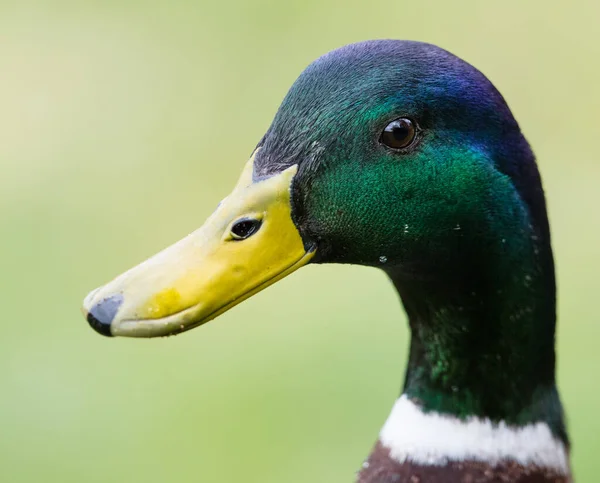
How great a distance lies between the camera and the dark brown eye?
0.86m

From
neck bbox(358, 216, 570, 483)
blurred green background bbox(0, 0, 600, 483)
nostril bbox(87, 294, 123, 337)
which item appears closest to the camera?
nostril bbox(87, 294, 123, 337)

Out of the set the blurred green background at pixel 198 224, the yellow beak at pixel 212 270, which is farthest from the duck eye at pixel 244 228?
the blurred green background at pixel 198 224

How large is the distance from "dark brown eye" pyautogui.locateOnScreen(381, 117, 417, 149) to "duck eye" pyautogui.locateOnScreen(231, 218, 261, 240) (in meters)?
0.14

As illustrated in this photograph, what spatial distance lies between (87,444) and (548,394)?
1.27 m

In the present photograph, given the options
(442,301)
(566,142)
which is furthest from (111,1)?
(442,301)

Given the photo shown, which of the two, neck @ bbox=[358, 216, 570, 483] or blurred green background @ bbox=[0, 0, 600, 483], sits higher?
blurred green background @ bbox=[0, 0, 600, 483]

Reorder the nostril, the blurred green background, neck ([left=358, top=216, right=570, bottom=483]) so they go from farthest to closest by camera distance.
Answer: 1. the blurred green background
2. neck ([left=358, top=216, right=570, bottom=483])
3. the nostril

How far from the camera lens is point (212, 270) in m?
0.85

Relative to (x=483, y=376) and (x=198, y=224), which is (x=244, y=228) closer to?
(x=483, y=376)

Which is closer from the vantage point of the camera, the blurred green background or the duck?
the duck

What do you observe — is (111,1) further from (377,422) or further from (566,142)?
(377,422)

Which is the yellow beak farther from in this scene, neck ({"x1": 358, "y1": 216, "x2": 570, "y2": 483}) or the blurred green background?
the blurred green background

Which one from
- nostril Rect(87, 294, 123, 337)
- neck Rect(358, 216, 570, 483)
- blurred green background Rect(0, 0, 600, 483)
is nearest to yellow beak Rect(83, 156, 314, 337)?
nostril Rect(87, 294, 123, 337)

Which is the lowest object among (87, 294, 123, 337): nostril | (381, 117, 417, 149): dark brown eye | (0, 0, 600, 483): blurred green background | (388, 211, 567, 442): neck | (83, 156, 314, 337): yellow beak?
(87, 294, 123, 337): nostril
